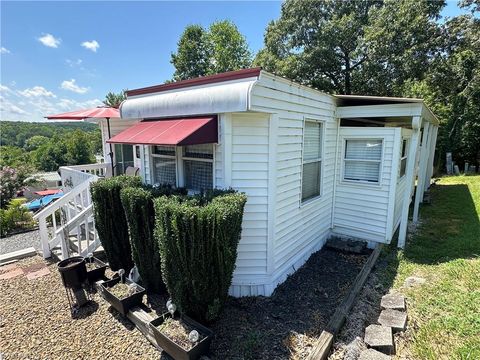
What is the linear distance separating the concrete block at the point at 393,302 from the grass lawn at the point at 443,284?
0.49 ft

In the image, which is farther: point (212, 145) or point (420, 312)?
point (212, 145)

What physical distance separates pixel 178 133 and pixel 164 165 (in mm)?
1366

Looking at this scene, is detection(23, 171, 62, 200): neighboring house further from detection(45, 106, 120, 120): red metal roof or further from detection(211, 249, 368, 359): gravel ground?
detection(211, 249, 368, 359): gravel ground

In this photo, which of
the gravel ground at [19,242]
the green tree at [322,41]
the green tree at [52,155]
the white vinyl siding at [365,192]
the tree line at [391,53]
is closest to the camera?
the white vinyl siding at [365,192]

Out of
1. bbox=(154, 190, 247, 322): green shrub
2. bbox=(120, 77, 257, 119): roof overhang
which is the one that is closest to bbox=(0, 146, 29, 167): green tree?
bbox=(120, 77, 257, 119): roof overhang

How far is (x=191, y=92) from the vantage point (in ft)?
13.5

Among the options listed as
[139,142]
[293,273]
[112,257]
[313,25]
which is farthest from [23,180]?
[313,25]

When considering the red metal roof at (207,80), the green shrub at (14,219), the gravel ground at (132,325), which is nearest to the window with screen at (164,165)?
the red metal roof at (207,80)

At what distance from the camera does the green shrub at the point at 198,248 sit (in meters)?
2.99

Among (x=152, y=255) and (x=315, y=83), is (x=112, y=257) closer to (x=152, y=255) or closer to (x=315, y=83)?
(x=152, y=255)

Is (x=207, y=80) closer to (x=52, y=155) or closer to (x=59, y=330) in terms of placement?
(x=59, y=330)

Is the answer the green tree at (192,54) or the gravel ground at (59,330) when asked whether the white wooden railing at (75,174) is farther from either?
the green tree at (192,54)

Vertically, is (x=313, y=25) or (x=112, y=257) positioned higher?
(x=313, y=25)

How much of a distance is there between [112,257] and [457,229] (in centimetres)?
850
